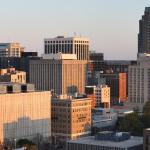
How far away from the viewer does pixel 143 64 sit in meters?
190

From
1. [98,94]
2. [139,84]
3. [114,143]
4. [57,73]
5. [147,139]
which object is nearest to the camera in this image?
[147,139]

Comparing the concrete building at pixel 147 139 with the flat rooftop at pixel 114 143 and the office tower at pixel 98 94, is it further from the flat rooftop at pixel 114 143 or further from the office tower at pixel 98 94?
the office tower at pixel 98 94

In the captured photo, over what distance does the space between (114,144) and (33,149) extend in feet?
37.4

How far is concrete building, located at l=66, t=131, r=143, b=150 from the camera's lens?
90.7 m

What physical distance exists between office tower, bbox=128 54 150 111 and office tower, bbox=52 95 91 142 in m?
59.7

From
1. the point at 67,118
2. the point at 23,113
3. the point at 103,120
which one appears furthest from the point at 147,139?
the point at 103,120

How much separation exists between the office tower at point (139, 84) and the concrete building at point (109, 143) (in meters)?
88.4

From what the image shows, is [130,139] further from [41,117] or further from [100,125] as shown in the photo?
[100,125]

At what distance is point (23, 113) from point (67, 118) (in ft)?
42.0

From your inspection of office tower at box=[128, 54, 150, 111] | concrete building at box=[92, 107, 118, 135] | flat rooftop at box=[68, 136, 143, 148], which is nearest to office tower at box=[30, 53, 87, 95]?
office tower at box=[128, 54, 150, 111]

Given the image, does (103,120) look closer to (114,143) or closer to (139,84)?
(114,143)

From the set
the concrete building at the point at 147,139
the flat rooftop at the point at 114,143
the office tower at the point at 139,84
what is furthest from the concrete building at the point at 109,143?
the office tower at the point at 139,84

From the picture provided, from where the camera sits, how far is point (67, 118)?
4855 inches

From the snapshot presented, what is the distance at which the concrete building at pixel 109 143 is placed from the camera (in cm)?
9069
